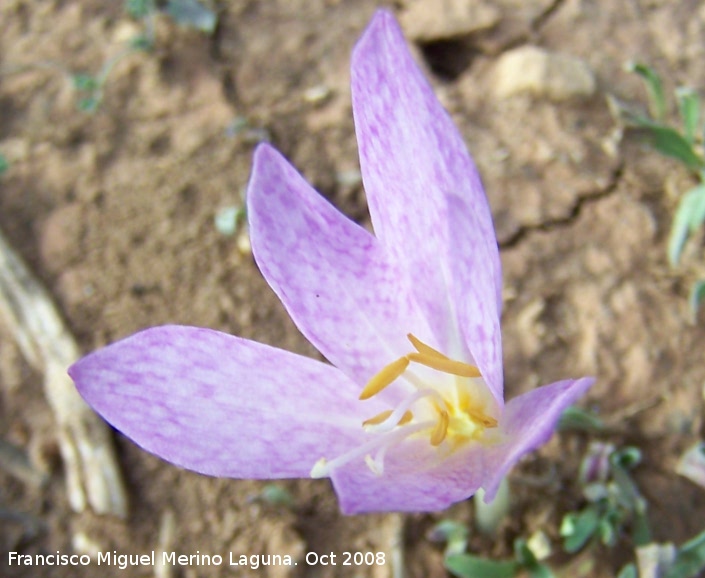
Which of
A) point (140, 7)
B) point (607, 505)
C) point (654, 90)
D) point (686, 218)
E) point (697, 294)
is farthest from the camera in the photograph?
point (140, 7)

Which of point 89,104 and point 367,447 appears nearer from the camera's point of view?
point 367,447

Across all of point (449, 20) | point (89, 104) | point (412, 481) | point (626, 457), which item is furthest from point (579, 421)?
point (89, 104)

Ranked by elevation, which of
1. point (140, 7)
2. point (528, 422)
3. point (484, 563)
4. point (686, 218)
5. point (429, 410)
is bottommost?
point (484, 563)

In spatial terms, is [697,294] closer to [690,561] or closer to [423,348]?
[690,561]

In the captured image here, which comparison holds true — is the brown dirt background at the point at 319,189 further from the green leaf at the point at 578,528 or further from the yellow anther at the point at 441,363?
the yellow anther at the point at 441,363

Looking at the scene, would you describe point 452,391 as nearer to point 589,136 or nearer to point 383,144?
point 383,144

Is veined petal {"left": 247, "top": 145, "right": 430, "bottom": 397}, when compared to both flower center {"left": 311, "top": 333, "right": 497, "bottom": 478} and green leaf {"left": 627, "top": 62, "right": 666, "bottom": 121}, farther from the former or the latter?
green leaf {"left": 627, "top": 62, "right": 666, "bottom": 121}

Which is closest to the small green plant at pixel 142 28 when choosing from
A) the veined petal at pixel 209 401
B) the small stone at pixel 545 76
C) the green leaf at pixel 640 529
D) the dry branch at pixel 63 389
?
the dry branch at pixel 63 389

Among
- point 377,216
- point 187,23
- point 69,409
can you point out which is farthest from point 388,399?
point 187,23
